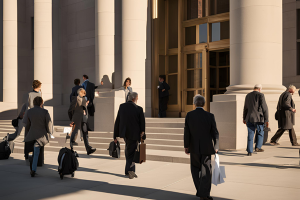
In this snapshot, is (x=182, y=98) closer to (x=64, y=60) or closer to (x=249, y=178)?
(x=64, y=60)

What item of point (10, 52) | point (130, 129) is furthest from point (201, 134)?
point (10, 52)

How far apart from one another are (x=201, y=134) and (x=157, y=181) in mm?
1961

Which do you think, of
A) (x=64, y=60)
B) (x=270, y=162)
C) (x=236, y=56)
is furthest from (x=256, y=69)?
(x=64, y=60)

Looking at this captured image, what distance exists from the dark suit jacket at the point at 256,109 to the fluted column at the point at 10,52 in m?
17.0

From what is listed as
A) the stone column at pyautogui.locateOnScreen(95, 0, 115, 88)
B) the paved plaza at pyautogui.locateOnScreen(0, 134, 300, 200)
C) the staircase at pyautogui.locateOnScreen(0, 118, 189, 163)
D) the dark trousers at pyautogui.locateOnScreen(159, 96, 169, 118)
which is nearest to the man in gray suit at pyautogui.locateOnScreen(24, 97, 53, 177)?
the paved plaza at pyautogui.locateOnScreen(0, 134, 300, 200)

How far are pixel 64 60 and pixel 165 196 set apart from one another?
16.9 meters

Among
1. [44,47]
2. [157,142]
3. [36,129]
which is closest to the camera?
[36,129]

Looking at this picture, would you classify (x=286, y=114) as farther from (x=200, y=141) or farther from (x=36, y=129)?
(x=36, y=129)

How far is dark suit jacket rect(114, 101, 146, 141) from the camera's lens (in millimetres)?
7766

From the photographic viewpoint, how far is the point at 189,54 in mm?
17766

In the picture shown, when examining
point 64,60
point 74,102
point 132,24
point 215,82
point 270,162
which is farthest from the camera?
point 64,60

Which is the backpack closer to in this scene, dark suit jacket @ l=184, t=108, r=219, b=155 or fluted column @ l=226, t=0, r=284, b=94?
dark suit jacket @ l=184, t=108, r=219, b=155

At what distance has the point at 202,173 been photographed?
5.75 metres

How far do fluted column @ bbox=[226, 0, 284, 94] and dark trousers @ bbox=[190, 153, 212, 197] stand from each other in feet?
20.5
